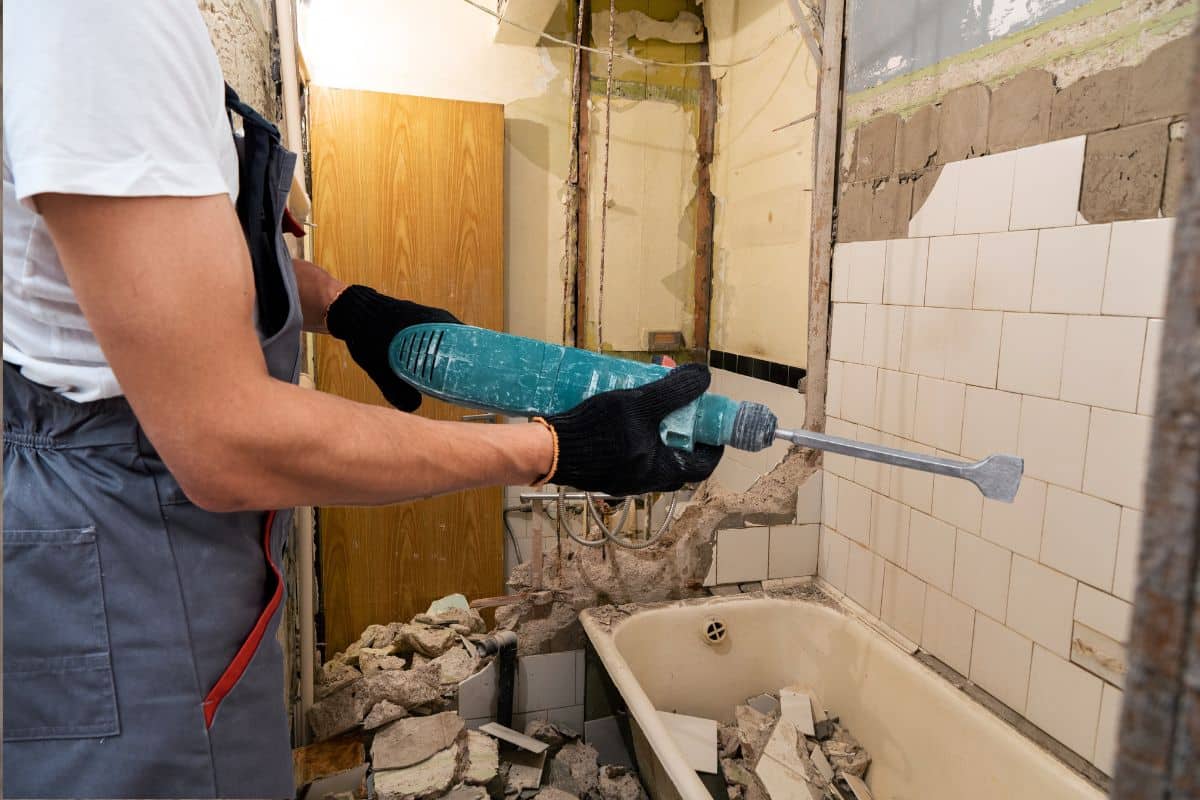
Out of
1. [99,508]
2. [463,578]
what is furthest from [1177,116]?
[463,578]

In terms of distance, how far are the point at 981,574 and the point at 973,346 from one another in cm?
51

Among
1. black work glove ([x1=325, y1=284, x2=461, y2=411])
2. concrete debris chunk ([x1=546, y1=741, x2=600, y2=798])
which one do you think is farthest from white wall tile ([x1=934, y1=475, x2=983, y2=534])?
black work glove ([x1=325, y1=284, x2=461, y2=411])

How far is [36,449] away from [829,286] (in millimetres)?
1870

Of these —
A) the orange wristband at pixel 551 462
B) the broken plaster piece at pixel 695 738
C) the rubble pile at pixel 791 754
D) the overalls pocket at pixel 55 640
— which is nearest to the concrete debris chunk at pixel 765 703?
the rubble pile at pixel 791 754

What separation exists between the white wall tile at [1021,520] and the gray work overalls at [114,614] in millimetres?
1425

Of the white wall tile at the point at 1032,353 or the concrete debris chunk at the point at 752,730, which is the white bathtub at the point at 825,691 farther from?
the white wall tile at the point at 1032,353

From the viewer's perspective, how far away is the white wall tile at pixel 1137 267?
1231mm

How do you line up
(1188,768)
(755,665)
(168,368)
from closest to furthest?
(1188,768) → (168,368) → (755,665)

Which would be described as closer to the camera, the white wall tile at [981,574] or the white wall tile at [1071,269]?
the white wall tile at [1071,269]

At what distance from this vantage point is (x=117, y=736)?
0.73 m

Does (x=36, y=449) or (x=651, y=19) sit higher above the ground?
(x=651, y=19)

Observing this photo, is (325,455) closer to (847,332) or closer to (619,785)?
(619,785)

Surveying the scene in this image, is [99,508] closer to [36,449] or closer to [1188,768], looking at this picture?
[36,449]

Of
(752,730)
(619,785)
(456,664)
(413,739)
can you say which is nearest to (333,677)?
(456,664)
